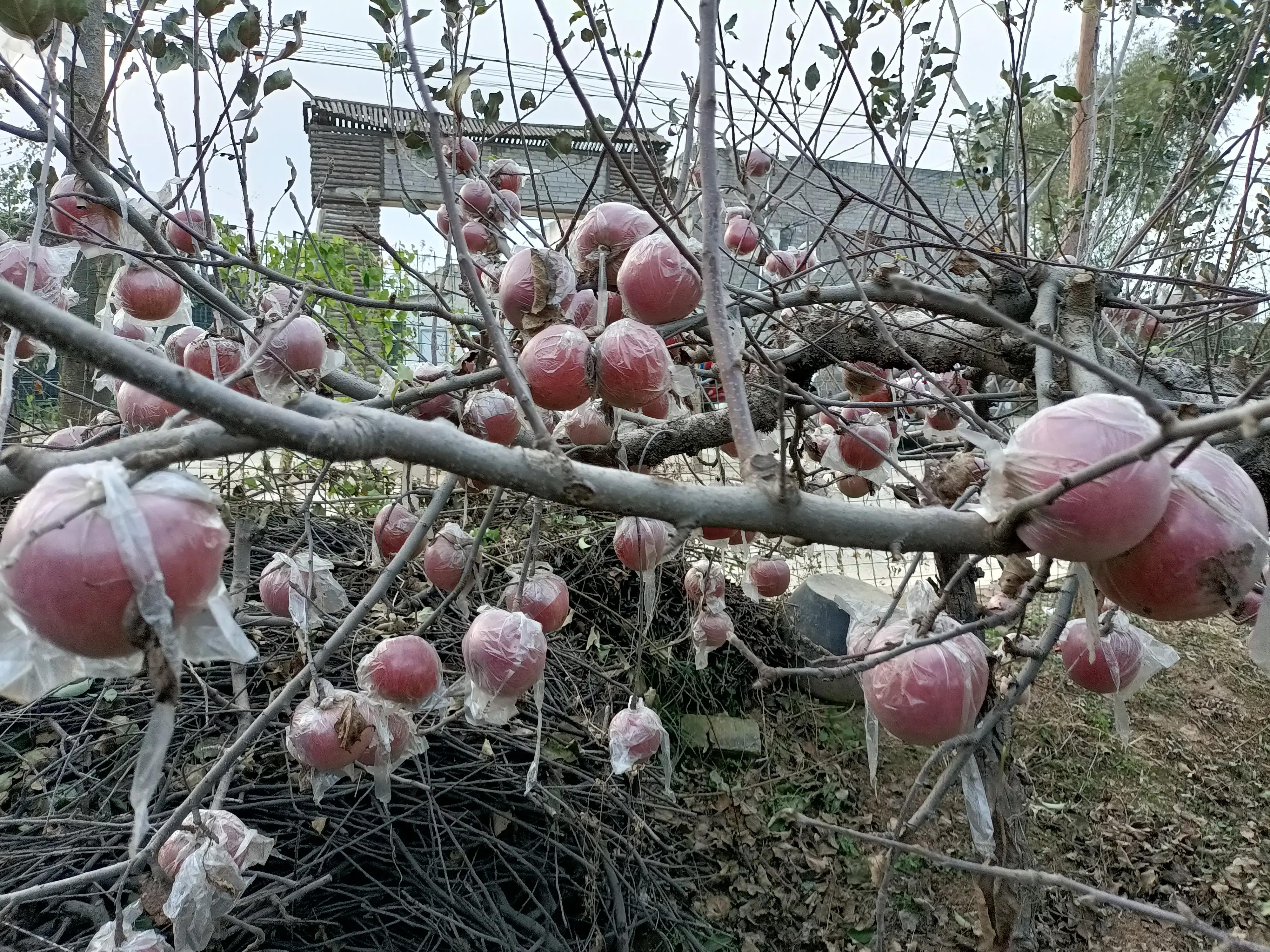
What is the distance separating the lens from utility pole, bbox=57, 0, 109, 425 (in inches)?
90.8

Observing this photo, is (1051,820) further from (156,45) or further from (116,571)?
(156,45)

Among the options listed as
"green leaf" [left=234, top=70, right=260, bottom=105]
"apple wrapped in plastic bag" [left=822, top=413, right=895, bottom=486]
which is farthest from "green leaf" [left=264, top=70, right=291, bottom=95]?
"apple wrapped in plastic bag" [left=822, top=413, right=895, bottom=486]

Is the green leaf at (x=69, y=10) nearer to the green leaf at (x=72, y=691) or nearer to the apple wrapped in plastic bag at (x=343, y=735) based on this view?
the apple wrapped in plastic bag at (x=343, y=735)

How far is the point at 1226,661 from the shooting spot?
15.2 feet

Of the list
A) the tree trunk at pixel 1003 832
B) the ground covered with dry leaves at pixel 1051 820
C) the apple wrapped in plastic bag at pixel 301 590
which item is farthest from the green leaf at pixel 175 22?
the ground covered with dry leaves at pixel 1051 820

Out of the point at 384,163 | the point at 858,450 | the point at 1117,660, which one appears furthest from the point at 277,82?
the point at 384,163

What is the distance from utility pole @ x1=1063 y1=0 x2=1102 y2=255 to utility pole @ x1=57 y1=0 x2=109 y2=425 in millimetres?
2920

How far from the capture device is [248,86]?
6.51ft

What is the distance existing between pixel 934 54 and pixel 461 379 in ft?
7.75

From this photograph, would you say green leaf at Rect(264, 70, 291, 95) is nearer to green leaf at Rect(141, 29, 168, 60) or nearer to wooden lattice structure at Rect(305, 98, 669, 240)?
green leaf at Rect(141, 29, 168, 60)

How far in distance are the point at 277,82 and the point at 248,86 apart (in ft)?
0.26

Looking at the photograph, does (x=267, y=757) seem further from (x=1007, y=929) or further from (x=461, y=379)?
(x=1007, y=929)

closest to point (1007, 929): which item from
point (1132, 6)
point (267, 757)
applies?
point (267, 757)

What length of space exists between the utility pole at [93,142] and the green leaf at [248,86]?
34cm
